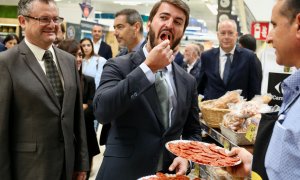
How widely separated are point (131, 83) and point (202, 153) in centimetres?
50

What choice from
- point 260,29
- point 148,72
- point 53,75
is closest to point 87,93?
point 53,75

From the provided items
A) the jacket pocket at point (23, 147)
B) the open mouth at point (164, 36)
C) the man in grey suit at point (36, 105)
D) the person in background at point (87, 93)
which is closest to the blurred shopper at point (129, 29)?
the person in background at point (87, 93)

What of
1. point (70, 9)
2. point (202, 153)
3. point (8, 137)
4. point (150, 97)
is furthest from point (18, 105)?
point (70, 9)

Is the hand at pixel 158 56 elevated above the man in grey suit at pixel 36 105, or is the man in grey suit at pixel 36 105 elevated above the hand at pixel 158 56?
the hand at pixel 158 56

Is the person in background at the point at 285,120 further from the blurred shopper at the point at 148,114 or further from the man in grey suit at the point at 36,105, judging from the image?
the man in grey suit at the point at 36,105

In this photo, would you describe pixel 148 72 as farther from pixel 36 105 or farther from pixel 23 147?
pixel 23 147

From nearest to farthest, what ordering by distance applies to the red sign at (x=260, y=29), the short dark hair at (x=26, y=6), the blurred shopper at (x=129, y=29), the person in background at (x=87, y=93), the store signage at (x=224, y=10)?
the short dark hair at (x=26, y=6) < the person in background at (x=87, y=93) < the blurred shopper at (x=129, y=29) < the red sign at (x=260, y=29) < the store signage at (x=224, y=10)

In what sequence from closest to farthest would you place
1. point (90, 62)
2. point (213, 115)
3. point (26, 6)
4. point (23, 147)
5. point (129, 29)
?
point (23, 147), point (26, 6), point (213, 115), point (129, 29), point (90, 62)

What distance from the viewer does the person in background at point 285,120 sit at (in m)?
1.10

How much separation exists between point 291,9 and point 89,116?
337 centimetres

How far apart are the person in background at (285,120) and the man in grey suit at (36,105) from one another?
1514 mm

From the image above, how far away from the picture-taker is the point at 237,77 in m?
4.62

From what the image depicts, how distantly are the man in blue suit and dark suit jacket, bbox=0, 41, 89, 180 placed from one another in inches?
101

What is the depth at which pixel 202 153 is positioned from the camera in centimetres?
175
